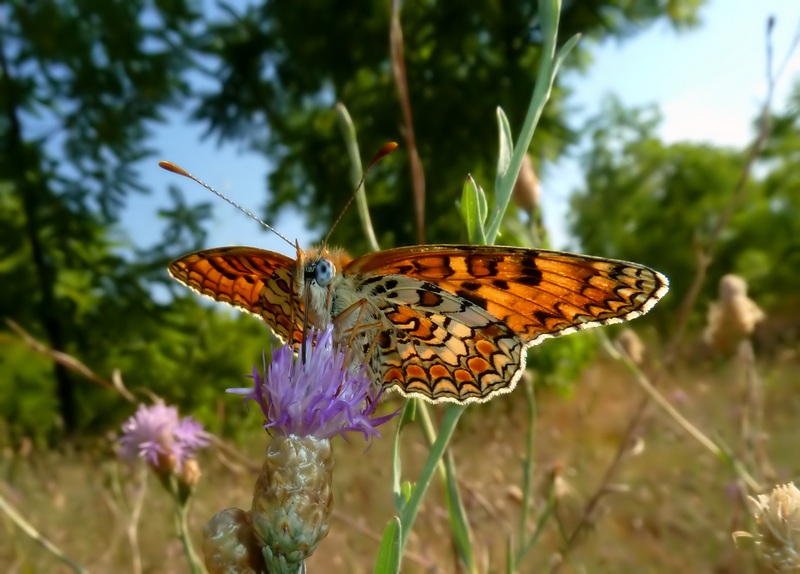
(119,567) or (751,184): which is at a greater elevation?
(751,184)

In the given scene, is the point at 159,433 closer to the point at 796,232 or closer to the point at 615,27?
the point at 615,27

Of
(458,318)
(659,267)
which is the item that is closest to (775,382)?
(659,267)

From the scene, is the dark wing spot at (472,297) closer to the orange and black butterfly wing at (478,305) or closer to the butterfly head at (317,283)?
the orange and black butterfly wing at (478,305)

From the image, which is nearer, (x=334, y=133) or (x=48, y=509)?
(x=48, y=509)

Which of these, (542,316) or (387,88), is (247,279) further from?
(387,88)

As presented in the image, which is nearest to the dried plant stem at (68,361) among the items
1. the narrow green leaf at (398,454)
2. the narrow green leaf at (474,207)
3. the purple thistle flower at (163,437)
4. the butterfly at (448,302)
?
the purple thistle flower at (163,437)

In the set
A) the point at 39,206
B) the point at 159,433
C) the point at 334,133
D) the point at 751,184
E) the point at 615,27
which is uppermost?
the point at 751,184
